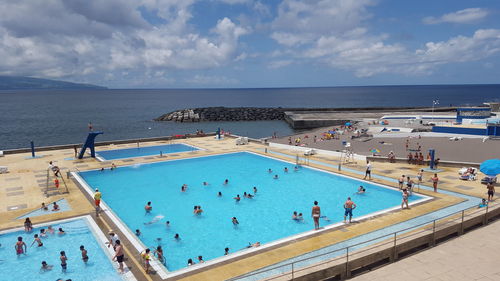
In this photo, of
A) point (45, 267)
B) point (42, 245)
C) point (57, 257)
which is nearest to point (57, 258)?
point (57, 257)

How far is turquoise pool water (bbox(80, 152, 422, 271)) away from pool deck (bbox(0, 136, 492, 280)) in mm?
1613

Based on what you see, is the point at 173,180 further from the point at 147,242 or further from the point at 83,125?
the point at 83,125

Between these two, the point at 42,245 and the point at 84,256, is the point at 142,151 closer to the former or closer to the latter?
the point at 42,245

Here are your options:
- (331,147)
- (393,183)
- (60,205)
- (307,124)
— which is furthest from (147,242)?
(307,124)

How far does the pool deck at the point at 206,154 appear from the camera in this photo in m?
12.8

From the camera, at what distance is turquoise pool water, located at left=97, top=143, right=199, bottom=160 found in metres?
35.6

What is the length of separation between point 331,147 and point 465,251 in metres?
27.1

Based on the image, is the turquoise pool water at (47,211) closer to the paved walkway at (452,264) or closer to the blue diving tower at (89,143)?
the blue diving tower at (89,143)

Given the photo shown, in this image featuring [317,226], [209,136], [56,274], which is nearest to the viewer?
[56,274]

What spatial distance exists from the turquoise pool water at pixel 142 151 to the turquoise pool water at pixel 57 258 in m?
19.0

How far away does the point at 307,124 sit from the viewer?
2953 inches

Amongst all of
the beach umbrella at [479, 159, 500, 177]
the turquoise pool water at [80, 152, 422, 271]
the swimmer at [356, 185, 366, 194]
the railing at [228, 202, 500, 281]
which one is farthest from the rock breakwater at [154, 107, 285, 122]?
the railing at [228, 202, 500, 281]

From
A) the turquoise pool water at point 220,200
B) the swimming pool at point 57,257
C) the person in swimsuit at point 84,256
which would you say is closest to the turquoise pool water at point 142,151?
the turquoise pool water at point 220,200

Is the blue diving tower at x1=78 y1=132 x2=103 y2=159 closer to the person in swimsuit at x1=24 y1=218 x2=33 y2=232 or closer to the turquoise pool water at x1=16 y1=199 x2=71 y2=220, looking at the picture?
the turquoise pool water at x1=16 y1=199 x2=71 y2=220
